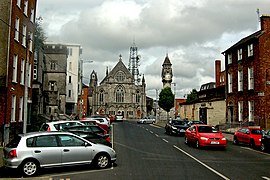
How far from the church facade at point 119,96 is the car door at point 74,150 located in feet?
290

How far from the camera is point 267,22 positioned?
33.2 meters

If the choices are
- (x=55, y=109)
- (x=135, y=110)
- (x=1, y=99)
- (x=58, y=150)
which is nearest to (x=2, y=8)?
(x=1, y=99)

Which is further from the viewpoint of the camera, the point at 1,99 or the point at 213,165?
the point at 1,99

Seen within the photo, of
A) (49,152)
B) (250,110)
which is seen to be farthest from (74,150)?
(250,110)

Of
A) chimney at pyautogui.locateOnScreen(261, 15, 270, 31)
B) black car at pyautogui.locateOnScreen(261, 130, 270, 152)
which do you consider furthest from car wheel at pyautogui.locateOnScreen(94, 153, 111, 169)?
chimney at pyautogui.locateOnScreen(261, 15, 270, 31)

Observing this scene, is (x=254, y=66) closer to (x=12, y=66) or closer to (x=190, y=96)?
(x=12, y=66)

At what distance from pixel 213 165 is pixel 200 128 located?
24.1 feet

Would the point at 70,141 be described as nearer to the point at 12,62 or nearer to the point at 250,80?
the point at 12,62

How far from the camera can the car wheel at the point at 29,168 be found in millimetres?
10812

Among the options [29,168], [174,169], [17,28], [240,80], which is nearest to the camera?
[29,168]

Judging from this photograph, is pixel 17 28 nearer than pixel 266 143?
No

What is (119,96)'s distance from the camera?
338 feet

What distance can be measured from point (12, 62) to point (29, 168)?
13.3 metres

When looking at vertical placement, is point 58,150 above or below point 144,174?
above
